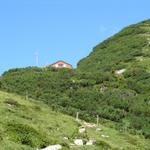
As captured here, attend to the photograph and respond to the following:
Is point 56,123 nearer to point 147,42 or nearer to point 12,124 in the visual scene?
point 12,124

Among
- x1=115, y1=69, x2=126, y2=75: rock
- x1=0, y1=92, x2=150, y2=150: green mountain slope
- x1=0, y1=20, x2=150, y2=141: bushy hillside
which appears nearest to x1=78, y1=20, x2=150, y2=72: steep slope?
x1=0, y1=20, x2=150, y2=141: bushy hillside

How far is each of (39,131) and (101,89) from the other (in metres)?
45.1

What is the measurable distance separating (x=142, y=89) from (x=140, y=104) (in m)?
8.39

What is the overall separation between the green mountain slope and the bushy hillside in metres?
7.91

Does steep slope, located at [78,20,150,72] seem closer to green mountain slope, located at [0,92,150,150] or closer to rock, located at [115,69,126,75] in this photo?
rock, located at [115,69,126,75]

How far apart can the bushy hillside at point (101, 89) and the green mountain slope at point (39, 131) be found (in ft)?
26.0

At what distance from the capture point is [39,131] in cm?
4169

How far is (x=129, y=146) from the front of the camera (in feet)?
167

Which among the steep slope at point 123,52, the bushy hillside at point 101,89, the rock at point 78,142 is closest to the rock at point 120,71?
the bushy hillside at point 101,89

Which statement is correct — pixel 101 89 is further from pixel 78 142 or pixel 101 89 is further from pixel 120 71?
pixel 78 142

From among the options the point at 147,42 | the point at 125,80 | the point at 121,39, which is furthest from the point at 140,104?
the point at 121,39

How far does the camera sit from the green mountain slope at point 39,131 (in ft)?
124

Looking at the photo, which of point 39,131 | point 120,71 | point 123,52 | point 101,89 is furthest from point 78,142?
point 123,52

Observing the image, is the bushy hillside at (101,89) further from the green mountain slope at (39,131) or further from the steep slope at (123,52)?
the green mountain slope at (39,131)
